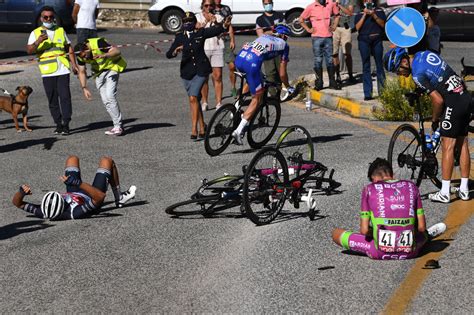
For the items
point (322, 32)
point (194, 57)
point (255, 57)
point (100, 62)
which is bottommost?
point (322, 32)

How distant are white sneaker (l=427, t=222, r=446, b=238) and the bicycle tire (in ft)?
7.73

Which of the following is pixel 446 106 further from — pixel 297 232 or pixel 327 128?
pixel 327 128

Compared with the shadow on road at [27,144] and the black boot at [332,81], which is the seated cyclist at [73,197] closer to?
the shadow on road at [27,144]

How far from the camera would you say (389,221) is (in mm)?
9555

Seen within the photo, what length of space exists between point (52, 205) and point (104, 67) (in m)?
5.77

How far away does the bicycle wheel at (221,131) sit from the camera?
48.2ft

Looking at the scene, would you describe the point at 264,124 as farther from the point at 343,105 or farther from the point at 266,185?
the point at 266,185

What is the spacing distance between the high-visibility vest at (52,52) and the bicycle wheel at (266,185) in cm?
658

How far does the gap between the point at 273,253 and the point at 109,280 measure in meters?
1.65

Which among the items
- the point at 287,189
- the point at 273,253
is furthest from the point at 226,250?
the point at 287,189

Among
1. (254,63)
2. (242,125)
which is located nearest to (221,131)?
(242,125)

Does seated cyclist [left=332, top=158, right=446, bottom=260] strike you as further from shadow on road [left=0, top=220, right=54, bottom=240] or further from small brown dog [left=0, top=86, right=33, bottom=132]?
small brown dog [left=0, top=86, right=33, bottom=132]

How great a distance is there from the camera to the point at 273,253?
1005 cm

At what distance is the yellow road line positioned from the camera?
854cm
